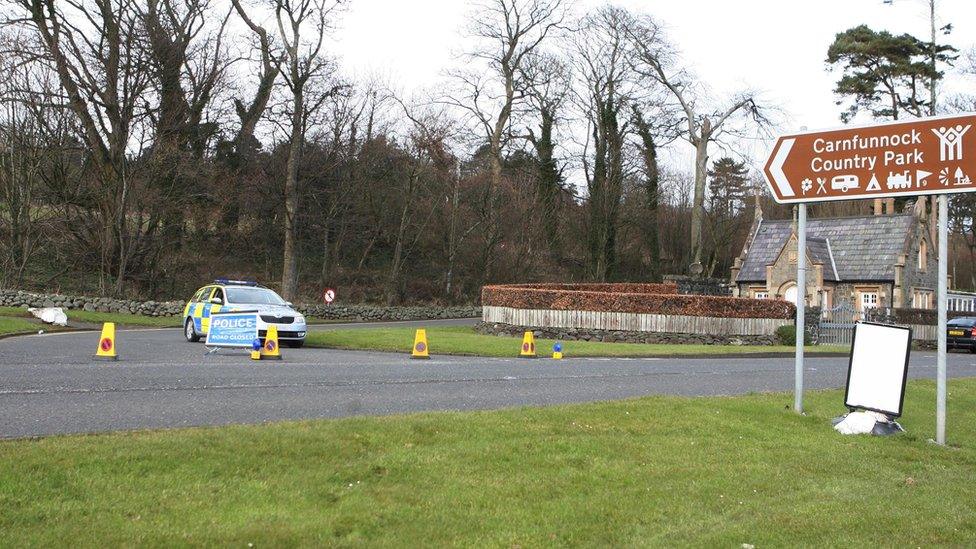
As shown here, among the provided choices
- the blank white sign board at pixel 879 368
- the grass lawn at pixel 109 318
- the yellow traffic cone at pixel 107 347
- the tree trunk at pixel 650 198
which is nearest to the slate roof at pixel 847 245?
the tree trunk at pixel 650 198

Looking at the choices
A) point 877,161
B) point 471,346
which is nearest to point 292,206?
point 471,346

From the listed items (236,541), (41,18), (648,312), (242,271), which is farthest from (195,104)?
(236,541)

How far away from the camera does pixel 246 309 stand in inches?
834

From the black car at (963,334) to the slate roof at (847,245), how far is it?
845 cm

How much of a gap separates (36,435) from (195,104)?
1392 inches

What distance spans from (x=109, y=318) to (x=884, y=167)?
2945 cm

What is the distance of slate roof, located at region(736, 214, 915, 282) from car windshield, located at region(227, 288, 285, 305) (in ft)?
105

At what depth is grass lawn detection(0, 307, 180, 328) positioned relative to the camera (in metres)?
30.4

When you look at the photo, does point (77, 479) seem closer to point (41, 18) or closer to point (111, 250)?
point (111, 250)

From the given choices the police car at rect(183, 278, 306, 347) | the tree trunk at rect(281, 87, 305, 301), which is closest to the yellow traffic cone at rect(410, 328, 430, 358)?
the police car at rect(183, 278, 306, 347)

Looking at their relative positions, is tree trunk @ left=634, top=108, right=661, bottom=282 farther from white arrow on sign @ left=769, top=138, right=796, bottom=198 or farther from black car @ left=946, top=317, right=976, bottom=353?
white arrow on sign @ left=769, top=138, right=796, bottom=198

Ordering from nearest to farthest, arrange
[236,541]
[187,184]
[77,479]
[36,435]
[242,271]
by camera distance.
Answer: [236,541]
[77,479]
[36,435]
[187,184]
[242,271]

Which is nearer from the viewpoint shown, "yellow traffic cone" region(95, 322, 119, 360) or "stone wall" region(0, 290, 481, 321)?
"yellow traffic cone" region(95, 322, 119, 360)

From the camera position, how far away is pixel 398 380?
13281 millimetres
